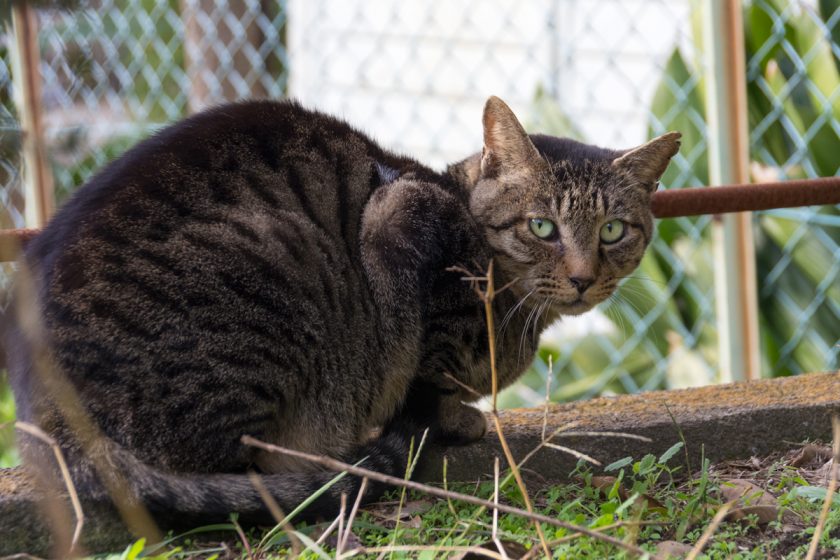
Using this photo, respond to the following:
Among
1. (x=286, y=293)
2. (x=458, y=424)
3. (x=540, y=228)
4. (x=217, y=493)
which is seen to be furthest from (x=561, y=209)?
(x=217, y=493)

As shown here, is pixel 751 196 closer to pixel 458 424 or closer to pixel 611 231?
pixel 611 231

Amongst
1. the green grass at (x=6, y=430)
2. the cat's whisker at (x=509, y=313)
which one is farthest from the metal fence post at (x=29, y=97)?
the cat's whisker at (x=509, y=313)

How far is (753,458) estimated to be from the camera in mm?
1824

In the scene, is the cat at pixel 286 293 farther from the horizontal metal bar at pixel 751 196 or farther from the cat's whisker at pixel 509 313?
the horizontal metal bar at pixel 751 196

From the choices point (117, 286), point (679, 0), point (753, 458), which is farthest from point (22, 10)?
point (679, 0)

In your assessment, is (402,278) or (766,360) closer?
(402,278)

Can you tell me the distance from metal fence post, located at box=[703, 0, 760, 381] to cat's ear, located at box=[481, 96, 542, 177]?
56.8 inches

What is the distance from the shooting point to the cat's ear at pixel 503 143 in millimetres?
2115

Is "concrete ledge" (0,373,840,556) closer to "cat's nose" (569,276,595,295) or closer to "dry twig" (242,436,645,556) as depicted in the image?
"cat's nose" (569,276,595,295)

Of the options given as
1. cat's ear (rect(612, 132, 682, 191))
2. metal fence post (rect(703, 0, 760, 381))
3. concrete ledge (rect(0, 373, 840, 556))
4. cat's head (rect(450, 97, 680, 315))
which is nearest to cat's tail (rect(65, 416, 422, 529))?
concrete ledge (rect(0, 373, 840, 556))

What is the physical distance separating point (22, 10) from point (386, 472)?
122 centimetres

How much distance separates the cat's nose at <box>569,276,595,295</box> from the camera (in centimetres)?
205

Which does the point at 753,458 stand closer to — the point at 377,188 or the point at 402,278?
the point at 402,278

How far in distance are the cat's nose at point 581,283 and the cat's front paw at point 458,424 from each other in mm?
370
